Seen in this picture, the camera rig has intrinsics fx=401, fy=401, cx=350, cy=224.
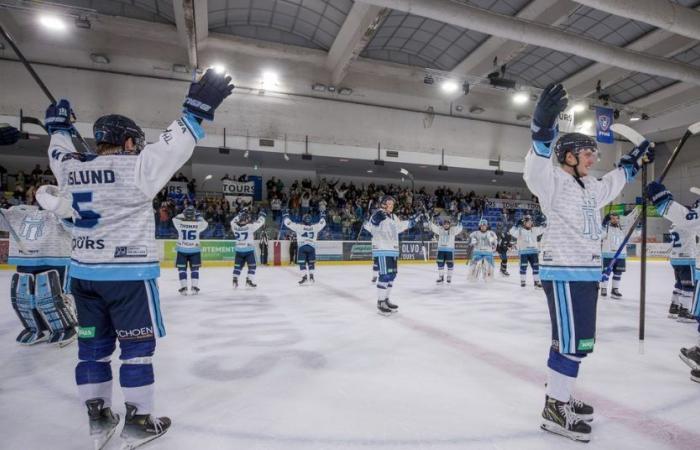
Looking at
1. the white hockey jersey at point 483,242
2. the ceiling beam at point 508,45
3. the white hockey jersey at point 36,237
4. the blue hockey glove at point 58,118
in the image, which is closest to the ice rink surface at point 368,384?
the white hockey jersey at point 36,237

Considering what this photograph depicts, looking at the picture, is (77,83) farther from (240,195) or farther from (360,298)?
(360,298)

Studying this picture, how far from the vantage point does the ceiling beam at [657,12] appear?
959cm

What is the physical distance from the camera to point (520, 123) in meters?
21.3

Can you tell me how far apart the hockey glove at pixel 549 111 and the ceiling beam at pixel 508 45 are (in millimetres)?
12586

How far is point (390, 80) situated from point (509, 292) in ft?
42.8

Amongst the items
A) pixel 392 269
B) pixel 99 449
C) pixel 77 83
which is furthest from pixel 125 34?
pixel 99 449

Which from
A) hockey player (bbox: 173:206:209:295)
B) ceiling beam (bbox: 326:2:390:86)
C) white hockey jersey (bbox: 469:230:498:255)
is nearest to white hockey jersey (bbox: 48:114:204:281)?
hockey player (bbox: 173:206:209:295)

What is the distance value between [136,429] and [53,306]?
8.87 ft

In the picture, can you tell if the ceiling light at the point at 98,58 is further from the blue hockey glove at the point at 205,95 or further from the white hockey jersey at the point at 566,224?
the white hockey jersey at the point at 566,224

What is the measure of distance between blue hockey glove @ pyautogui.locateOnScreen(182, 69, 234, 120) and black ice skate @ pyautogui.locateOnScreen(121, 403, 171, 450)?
1.57 m

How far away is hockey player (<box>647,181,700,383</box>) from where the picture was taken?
3.33m

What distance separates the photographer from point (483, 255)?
10.0 meters

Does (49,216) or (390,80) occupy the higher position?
(390,80)

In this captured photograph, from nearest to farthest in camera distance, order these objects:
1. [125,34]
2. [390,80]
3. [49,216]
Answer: [49,216], [125,34], [390,80]
